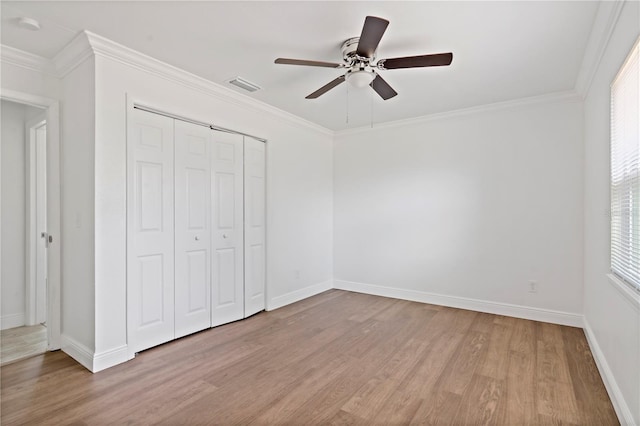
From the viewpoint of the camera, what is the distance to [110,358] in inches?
100

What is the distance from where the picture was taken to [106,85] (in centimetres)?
256

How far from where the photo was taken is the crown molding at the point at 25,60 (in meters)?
2.51

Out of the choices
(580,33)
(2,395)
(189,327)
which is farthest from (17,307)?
(580,33)

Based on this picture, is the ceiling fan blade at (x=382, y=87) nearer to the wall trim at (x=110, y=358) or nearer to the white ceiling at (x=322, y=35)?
the white ceiling at (x=322, y=35)

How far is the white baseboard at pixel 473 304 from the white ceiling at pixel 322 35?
8.18 feet

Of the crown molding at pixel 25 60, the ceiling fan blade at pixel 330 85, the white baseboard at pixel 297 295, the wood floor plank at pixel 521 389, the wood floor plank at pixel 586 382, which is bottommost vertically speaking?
the wood floor plank at pixel 521 389

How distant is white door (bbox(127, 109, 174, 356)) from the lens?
2.72 m

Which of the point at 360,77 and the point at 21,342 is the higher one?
the point at 360,77

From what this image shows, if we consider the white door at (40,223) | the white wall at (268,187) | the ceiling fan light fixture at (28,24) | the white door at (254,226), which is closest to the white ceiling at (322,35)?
the ceiling fan light fixture at (28,24)

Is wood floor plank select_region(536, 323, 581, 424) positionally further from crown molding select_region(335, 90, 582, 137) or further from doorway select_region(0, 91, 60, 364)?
doorway select_region(0, 91, 60, 364)

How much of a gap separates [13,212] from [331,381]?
12.6ft

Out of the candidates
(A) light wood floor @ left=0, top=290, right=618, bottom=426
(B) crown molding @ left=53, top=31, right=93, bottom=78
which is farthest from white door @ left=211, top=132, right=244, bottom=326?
(B) crown molding @ left=53, top=31, right=93, bottom=78

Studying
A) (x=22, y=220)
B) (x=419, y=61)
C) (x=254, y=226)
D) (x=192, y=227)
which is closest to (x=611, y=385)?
(x=419, y=61)

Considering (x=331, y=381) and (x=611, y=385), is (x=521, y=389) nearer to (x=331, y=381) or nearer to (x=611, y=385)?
(x=611, y=385)
